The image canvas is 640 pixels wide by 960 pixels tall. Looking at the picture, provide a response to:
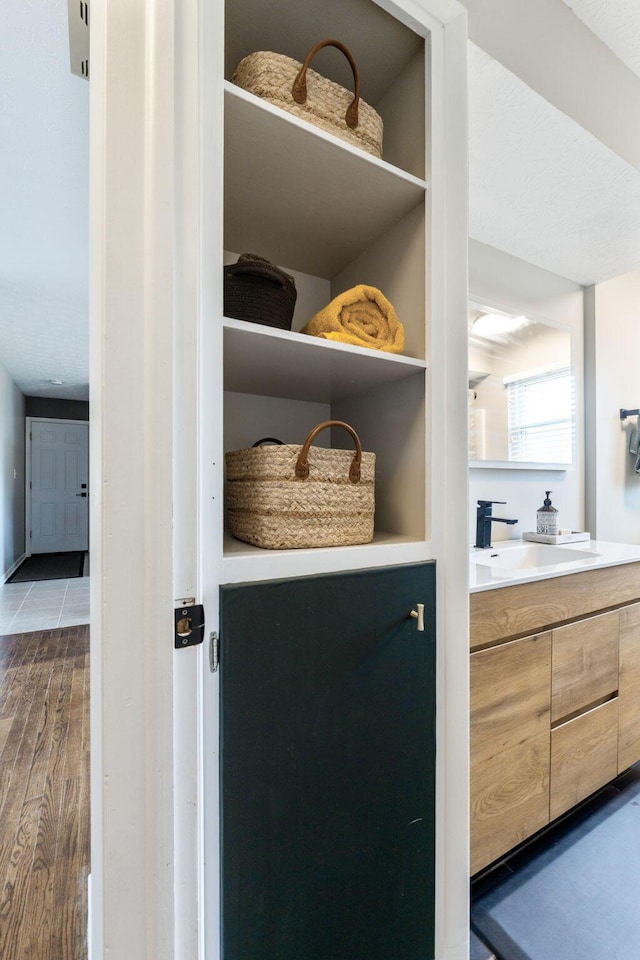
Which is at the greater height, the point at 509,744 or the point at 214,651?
the point at 214,651

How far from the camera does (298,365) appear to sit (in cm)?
93

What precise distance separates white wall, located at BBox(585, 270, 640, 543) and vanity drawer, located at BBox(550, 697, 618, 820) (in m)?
1.11

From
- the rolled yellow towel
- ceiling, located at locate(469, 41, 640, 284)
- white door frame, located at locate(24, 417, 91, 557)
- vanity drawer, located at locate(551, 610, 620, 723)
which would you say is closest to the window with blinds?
ceiling, located at locate(469, 41, 640, 284)

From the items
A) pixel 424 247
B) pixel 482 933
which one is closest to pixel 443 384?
pixel 424 247

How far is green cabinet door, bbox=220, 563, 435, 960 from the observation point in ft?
2.36

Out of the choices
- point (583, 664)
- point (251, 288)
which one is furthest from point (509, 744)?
point (251, 288)

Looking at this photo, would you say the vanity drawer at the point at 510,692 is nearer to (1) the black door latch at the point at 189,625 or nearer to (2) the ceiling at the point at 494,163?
(1) the black door latch at the point at 189,625

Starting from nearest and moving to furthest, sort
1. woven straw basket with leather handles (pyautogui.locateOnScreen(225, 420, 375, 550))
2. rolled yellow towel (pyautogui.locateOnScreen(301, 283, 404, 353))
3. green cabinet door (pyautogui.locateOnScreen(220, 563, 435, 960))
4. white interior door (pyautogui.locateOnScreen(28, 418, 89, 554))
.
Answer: green cabinet door (pyautogui.locateOnScreen(220, 563, 435, 960)) < woven straw basket with leather handles (pyautogui.locateOnScreen(225, 420, 375, 550)) < rolled yellow towel (pyautogui.locateOnScreen(301, 283, 404, 353)) < white interior door (pyautogui.locateOnScreen(28, 418, 89, 554))

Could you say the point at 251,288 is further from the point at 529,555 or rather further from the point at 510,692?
the point at 529,555

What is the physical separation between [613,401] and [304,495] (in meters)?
2.25

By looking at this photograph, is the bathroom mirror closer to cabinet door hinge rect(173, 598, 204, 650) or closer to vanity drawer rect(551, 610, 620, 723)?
vanity drawer rect(551, 610, 620, 723)

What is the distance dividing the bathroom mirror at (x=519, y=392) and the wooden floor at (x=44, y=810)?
194 cm

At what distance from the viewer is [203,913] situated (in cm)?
69

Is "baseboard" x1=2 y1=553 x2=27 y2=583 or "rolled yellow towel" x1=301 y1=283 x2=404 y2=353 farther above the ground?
"rolled yellow towel" x1=301 y1=283 x2=404 y2=353
